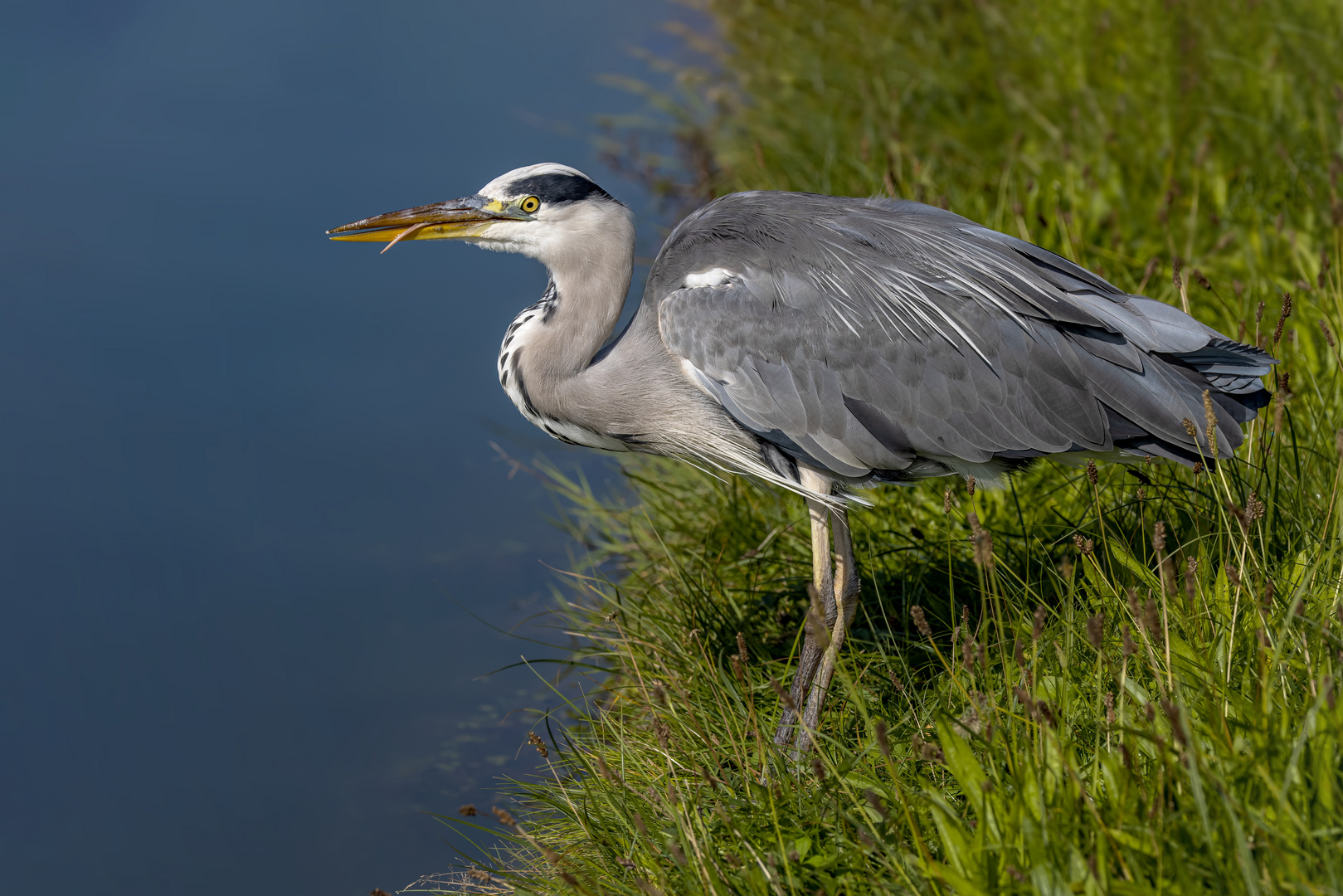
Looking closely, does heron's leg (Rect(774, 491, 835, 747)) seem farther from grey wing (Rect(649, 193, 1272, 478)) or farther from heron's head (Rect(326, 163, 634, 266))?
heron's head (Rect(326, 163, 634, 266))

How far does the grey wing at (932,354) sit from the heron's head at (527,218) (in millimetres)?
442

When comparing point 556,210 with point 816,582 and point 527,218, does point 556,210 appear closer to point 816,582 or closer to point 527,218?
point 527,218

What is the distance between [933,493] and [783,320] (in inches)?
52.1

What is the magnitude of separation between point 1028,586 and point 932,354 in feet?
2.85

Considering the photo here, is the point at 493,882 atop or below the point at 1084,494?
below

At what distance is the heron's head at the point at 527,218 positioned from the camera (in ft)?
12.8

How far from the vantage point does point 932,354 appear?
11.7 ft

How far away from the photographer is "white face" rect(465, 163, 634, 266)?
3902 mm

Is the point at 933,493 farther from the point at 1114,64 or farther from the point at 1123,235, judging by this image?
the point at 1114,64

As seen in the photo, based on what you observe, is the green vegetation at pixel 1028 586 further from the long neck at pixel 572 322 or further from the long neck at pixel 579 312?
the long neck at pixel 579 312

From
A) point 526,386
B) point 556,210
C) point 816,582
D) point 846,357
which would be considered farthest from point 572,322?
point 816,582

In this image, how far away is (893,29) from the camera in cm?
795

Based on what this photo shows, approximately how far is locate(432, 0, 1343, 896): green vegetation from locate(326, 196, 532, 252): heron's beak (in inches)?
54.1

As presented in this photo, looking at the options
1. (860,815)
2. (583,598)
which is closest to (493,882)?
(860,815)
